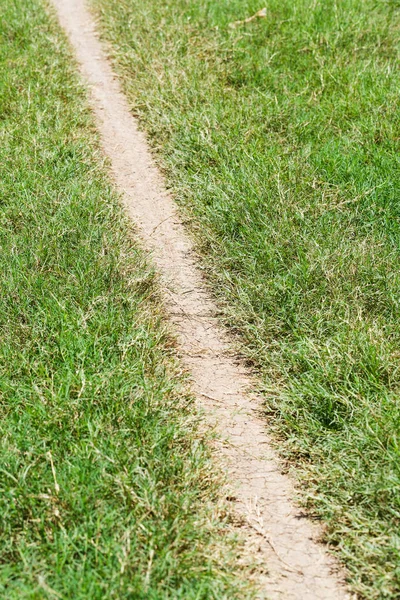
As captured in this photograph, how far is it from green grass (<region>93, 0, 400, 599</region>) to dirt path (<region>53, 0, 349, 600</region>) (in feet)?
0.30

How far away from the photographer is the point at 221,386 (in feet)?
12.4

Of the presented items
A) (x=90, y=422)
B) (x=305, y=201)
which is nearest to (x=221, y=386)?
(x=90, y=422)

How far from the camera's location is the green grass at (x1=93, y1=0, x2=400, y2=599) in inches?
127

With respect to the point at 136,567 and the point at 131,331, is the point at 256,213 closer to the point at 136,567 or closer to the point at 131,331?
the point at 131,331

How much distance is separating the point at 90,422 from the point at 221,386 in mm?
740

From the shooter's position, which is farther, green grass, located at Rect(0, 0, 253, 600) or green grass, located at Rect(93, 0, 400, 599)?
green grass, located at Rect(93, 0, 400, 599)

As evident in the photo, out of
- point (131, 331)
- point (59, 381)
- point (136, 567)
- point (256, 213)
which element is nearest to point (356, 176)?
point (256, 213)

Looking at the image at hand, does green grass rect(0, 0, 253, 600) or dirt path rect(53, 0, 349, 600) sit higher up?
green grass rect(0, 0, 253, 600)

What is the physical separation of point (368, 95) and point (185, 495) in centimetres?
356

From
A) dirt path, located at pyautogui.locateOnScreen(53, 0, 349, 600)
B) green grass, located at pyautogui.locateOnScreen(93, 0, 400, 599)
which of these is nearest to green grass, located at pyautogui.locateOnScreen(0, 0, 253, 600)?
dirt path, located at pyautogui.locateOnScreen(53, 0, 349, 600)

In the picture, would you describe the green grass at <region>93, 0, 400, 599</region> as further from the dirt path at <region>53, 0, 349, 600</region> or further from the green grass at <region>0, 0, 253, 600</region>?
the green grass at <region>0, 0, 253, 600</region>

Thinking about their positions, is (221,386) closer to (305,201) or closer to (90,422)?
(90,422)

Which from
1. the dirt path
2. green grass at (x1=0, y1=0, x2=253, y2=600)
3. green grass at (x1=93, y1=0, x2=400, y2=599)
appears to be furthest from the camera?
green grass at (x1=93, y1=0, x2=400, y2=599)

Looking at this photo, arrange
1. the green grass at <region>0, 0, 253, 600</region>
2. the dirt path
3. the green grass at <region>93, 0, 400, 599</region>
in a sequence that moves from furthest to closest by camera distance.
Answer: the green grass at <region>93, 0, 400, 599</region>
the dirt path
the green grass at <region>0, 0, 253, 600</region>
